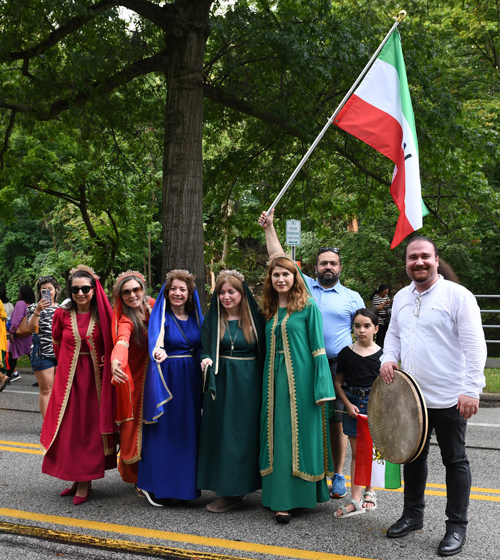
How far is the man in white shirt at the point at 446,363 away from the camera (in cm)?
407

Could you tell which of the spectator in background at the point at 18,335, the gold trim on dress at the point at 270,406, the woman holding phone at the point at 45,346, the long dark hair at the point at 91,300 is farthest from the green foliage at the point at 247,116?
the gold trim on dress at the point at 270,406

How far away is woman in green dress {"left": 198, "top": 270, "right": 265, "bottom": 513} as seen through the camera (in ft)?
16.2

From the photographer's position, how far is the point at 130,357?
5.42 metres

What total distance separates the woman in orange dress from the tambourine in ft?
6.21

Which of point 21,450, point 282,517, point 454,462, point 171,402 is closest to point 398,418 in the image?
point 454,462

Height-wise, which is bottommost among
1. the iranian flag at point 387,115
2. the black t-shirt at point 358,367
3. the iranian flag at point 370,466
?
the iranian flag at point 370,466

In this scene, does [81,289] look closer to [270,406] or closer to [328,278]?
[270,406]

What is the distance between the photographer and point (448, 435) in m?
4.20

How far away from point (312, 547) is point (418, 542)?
2.32 ft

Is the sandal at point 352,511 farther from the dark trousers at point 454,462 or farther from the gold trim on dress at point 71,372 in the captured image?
the gold trim on dress at point 71,372

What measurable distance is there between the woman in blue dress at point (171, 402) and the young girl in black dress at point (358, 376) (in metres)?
1.17

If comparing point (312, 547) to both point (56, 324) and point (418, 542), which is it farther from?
point (56, 324)

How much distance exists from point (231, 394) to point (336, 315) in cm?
116

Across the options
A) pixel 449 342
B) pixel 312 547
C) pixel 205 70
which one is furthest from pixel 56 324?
pixel 205 70
